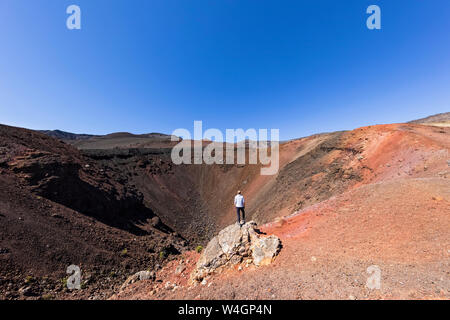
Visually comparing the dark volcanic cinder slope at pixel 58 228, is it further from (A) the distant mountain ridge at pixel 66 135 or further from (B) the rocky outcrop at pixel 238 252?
(A) the distant mountain ridge at pixel 66 135

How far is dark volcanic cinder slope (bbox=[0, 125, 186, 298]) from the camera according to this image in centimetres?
626

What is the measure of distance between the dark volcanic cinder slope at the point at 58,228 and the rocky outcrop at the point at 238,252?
14.5 ft

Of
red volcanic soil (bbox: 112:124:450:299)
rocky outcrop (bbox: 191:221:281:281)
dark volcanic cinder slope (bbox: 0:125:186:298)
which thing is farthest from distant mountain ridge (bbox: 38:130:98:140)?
red volcanic soil (bbox: 112:124:450:299)

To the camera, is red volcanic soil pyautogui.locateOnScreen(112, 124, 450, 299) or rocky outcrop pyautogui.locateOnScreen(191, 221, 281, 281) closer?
red volcanic soil pyautogui.locateOnScreen(112, 124, 450, 299)

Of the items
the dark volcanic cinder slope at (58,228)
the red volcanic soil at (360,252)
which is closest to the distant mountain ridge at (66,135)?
the dark volcanic cinder slope at (58,228)

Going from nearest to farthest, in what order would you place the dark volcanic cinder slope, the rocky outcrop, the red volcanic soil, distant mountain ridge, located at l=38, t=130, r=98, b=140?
the red volcanic soil
the rocky outcrop
the dark volcanic cinder slope
distant mountain ridge, located at l=38, t=130, r=98, b=140

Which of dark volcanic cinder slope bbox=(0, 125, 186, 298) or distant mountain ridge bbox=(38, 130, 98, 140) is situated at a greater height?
distant mountain ridge bbox=(38, 130, 98, 140)

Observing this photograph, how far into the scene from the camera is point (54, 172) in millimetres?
10555

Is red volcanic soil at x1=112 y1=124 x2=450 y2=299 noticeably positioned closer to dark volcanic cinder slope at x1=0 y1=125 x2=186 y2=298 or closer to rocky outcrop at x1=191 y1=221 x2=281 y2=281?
rocky outcrop at x1=191 y1=221 x2=281 y2=281

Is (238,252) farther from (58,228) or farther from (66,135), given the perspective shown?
(66,135)

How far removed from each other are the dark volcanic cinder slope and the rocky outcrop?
441cm
